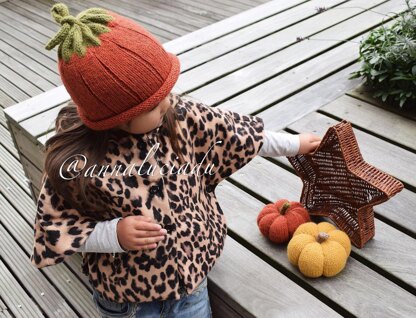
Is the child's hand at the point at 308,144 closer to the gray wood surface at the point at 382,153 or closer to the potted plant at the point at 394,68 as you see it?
the gray wood surface at the point at 382,153

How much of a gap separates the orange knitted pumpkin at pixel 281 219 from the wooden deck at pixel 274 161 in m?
0.05

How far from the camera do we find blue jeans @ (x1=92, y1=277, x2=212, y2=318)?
4.82 feet

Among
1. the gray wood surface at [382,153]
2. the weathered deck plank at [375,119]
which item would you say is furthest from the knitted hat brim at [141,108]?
the weathered deck plank at [375,119]

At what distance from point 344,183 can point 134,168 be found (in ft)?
2.05

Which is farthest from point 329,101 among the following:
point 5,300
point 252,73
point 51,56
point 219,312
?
point 51,56

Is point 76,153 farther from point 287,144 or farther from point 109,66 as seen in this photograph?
point 287,144

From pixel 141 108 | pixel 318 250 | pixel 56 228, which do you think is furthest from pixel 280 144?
pixel 56 228

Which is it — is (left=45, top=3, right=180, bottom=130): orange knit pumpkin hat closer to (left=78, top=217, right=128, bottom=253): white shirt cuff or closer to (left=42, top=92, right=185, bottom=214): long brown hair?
(left=42, top=92, right=185, bottom=214): long brown hair

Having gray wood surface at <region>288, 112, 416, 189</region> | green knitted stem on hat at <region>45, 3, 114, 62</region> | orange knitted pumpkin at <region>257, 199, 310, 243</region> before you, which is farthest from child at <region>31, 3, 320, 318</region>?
gray wood surface at <region>288, 112, 416, 189</region>

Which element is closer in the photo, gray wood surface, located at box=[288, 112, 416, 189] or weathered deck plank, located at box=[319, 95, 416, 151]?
gray wood surface, located at box=[288, 112, 416, 189]

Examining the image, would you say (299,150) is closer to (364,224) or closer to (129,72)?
(364,224)

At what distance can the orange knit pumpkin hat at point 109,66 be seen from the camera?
45.5 inches

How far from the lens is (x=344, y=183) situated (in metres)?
1.57

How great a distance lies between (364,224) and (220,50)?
1.50 m
